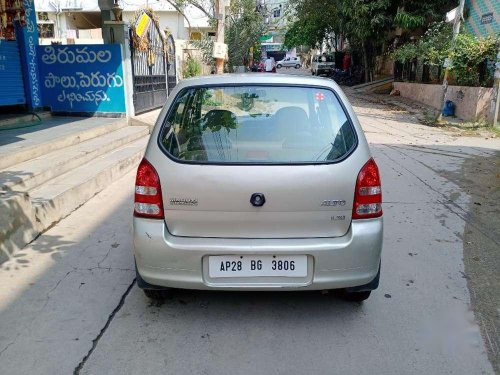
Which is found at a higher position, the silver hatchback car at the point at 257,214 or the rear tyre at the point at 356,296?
the silver hatchback car at the point at 257,214

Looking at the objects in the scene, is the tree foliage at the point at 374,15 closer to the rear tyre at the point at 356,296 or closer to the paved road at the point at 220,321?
the paved road at the point at 220,321

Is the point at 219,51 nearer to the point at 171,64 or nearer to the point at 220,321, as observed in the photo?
the point at 171,64

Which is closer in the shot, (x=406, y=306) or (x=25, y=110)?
(x=406, y=306)

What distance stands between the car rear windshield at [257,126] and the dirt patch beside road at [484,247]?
1.54 m

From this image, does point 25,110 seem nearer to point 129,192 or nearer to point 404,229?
point 129,192

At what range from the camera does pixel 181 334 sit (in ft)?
9.50

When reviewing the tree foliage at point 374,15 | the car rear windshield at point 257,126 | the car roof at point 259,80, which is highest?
the tree foliage at point 374,15

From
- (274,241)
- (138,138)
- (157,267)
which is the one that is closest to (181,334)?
(157,267)

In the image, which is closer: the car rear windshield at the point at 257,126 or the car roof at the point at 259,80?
the car rear windshield at the point at 257,126

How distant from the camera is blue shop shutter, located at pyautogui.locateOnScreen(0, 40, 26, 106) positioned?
855 centimetres

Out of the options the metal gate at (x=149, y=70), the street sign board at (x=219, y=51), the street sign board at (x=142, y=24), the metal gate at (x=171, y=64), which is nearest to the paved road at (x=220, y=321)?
the metal gate at (x=149, y=70)

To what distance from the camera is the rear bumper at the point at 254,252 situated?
272cm

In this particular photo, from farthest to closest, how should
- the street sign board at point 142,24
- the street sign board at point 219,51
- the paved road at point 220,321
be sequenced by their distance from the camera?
the street sign board at point 219,51, the street sign board at point 142,24, the paved road at point 220,321

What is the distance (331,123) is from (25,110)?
8.38 metres
